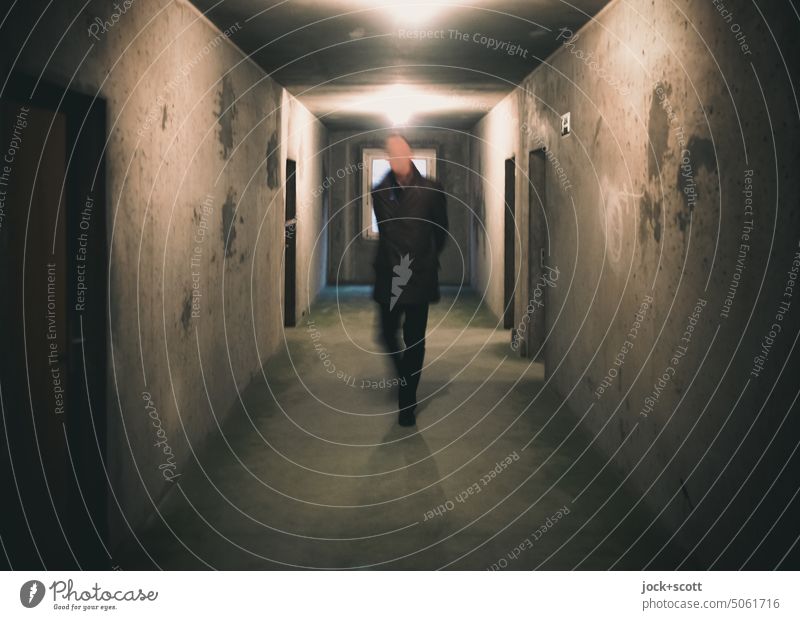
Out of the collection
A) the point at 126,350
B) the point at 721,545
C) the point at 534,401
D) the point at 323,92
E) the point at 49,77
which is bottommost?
the point at 721,545

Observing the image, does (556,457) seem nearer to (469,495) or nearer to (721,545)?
(469,495)

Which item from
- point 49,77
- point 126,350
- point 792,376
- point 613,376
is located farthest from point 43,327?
point 613,376

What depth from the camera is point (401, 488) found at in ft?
12.7

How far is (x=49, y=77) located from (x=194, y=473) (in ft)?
7.10

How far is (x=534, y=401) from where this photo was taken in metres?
5.50
